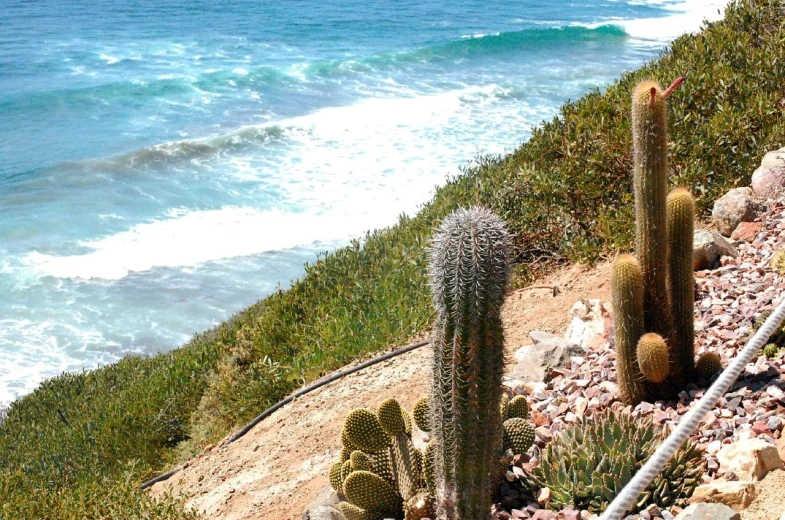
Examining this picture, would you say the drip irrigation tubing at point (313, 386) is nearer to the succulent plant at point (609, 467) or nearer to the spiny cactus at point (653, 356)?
the spiny cactus at point (653, 356)

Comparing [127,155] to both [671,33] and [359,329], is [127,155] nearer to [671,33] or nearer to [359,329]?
[359,329]

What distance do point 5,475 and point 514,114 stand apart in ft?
70.0

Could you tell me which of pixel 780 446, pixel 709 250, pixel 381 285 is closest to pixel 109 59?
pixel 381 285

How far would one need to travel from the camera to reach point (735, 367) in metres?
3.96

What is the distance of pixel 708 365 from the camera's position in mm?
5422

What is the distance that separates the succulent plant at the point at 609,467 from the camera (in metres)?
4.44

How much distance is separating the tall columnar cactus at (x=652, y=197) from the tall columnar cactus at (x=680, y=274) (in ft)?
0.22

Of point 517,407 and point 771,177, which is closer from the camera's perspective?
point 517,407

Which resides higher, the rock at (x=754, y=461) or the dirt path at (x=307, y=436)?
the rock at (x=754, y=461)

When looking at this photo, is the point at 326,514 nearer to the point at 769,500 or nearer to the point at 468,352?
the point at 468,352

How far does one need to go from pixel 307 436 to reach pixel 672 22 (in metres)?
43.2

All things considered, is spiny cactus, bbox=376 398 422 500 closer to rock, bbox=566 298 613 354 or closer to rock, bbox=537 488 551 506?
rock, bbox=537 488 551 506

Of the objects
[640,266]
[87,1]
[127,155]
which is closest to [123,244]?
[127,155]

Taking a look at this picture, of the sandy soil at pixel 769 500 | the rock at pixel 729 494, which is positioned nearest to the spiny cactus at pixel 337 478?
the rock at pixel 729 494
